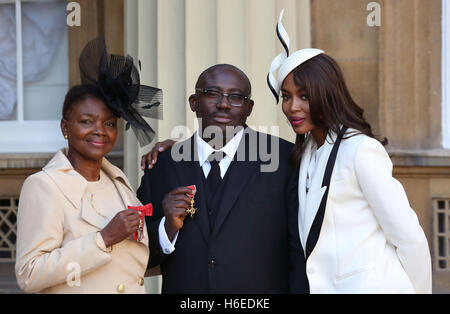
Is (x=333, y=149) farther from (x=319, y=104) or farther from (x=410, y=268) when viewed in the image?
(x=410, y=268)

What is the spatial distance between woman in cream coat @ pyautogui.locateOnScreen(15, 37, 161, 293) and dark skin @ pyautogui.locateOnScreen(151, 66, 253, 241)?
159mm

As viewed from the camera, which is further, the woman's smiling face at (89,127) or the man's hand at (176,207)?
the man's hand at (176,207)

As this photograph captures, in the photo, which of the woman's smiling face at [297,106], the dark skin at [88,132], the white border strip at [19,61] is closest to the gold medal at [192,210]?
the dark skin at [88,132]

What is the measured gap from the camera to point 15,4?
5.24 meters

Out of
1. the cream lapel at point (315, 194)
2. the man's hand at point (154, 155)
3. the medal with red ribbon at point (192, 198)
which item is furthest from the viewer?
the man's hand at point (154, 155)

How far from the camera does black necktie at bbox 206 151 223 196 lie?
2910 millimetres

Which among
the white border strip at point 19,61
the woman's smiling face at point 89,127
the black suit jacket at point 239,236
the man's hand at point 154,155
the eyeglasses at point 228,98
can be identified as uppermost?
the white border strip at point 19,61

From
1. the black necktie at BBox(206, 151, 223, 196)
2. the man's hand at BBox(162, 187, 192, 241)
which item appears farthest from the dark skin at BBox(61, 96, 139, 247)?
the black necktie at BBox(206, 151, 223, 196)

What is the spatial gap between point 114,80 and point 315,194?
102cm

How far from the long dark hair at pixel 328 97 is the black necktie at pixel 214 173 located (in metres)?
0.54

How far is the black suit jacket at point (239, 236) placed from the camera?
9.20 ft

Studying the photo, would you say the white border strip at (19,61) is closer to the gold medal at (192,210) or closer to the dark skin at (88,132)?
the dark skin at (88,132)

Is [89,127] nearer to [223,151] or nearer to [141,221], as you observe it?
[141,221]

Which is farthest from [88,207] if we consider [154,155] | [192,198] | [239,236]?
[239,236]
